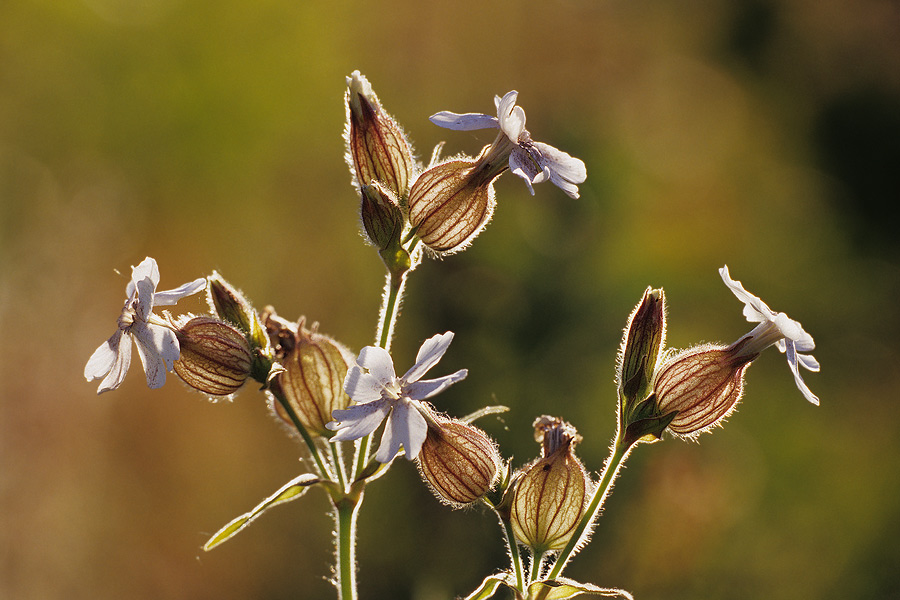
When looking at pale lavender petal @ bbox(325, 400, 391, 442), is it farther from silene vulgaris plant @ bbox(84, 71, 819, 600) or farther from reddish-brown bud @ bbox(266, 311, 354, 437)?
reddish-brown bud @ bbox(266, 311, 354, 437)

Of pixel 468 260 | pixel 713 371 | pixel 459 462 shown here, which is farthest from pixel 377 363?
pixel 468 260

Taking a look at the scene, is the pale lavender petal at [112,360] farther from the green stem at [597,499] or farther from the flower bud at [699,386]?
the flower bud at [699,386]

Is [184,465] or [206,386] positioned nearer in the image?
[206,386]

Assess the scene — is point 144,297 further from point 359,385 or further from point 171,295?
point 359,385

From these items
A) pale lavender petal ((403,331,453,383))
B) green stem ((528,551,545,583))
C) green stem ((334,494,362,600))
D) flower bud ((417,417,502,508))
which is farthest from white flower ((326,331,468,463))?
green stem ((528,551,545,583))

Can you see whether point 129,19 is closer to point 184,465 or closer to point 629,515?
point 184,465

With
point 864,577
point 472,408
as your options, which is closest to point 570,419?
point 472,408

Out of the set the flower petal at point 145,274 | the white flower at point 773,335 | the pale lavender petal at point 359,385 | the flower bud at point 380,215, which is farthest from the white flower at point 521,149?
the flower petal at point 145,274
